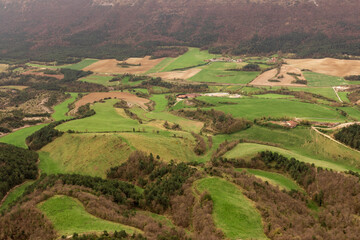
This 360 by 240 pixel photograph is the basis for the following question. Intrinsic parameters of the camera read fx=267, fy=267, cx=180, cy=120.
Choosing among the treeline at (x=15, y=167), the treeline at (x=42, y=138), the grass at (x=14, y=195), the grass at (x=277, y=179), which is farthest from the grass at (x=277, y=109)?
the grass at (x=14, y=195)

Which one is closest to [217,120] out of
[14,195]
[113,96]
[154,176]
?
[154,176]

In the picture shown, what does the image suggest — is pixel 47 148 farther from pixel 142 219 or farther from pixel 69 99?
pixel 69 99

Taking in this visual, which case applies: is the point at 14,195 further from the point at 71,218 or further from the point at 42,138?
the point at 42,138

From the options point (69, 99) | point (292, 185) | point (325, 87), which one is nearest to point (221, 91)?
point (325, 87)

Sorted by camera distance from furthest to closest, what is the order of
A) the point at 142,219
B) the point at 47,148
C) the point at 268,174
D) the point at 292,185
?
the point at 47,148
the point at 268,174
the point at 292,185
the point at 142,219

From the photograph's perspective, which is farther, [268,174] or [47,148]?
[47,148]

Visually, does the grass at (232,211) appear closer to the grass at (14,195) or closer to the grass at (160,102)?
the grass at (14,195)
